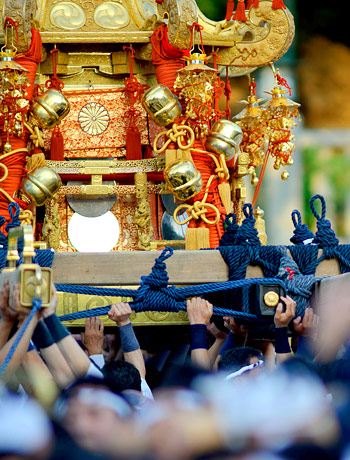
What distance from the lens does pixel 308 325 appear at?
11.4 ft

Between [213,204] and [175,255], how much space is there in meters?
1.36

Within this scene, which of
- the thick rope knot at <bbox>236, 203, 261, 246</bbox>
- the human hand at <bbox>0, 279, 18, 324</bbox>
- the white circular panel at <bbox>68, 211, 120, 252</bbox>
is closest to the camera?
the human hand at <bbox>0, 279, 18, 324</bbox>

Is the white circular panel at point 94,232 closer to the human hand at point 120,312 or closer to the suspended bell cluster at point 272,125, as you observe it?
the suspended bell cluster at point 272,125

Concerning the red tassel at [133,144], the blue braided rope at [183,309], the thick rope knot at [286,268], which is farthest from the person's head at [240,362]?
the red tassel at [133,144]

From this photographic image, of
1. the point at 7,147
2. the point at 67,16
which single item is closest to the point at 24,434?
the point at 7,147

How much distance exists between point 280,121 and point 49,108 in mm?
1563

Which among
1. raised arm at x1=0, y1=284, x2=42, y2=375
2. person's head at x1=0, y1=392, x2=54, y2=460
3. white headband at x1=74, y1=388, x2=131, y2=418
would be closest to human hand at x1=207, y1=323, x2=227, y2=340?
raised arm at x1=0, y1=284, x2=42, y2=375

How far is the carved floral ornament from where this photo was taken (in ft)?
18.0

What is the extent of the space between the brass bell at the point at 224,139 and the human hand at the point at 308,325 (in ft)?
5.94

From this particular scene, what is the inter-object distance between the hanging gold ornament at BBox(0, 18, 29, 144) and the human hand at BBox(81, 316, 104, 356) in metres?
1.54

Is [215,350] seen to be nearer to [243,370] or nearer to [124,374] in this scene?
[243,370]

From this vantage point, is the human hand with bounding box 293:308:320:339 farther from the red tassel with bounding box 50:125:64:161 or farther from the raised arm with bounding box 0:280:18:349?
the red tassel with bounding box 50:125:64:161

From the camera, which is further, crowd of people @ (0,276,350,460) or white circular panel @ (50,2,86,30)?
white circular panel @ (50,2,86,30)

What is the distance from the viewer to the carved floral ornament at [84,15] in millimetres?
5484
